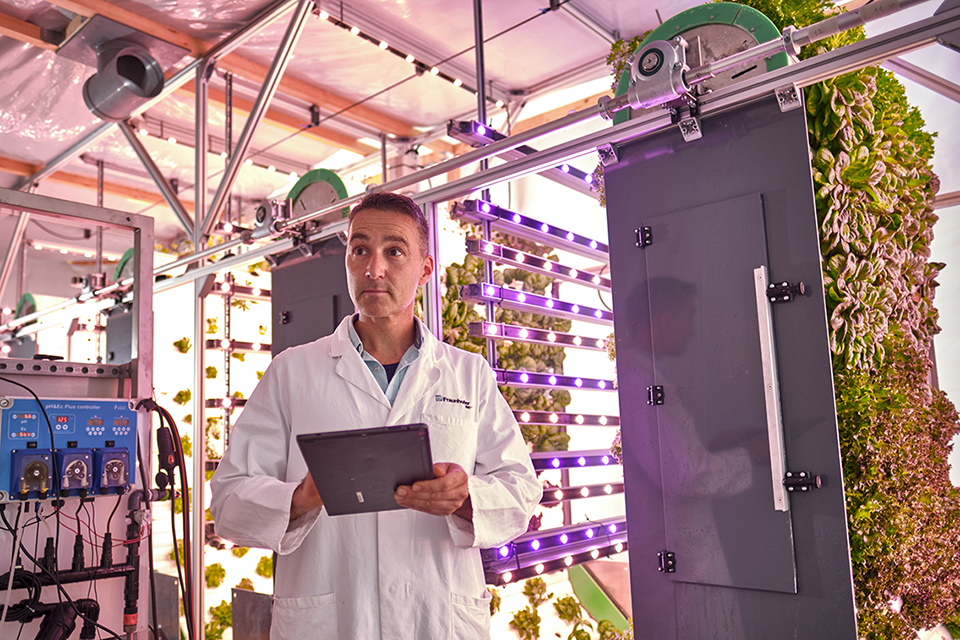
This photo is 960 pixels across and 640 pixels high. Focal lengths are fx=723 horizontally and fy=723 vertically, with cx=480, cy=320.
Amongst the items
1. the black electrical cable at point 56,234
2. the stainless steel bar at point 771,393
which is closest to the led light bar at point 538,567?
the stainless steel bar at point 771,393

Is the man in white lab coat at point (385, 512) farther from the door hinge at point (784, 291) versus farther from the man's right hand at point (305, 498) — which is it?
the door hinge at point (784, 291)

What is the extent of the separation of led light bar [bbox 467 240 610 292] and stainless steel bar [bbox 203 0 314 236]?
5.98 ft

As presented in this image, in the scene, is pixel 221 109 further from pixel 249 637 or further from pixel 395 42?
pixel 249 637

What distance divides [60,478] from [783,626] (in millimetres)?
2549

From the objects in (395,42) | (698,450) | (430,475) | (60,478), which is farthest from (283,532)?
(395,42)

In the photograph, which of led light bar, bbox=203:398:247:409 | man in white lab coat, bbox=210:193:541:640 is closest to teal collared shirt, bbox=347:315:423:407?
man in white lab coat, bbox=210:193:541:640

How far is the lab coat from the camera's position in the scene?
1.78 meters

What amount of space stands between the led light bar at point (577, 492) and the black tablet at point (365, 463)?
236 centimetres

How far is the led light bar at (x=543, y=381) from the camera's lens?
153 inches

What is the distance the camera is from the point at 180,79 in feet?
17.0

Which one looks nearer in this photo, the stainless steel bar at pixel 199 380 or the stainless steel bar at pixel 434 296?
the stainless steel bar at pixel 434 296

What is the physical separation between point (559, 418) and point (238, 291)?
2.72m

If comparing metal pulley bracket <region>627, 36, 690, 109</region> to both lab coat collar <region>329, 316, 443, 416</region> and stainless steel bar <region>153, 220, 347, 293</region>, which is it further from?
stainless steel bar <region>153, 220, 347, 293</region>

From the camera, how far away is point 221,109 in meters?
5.88
